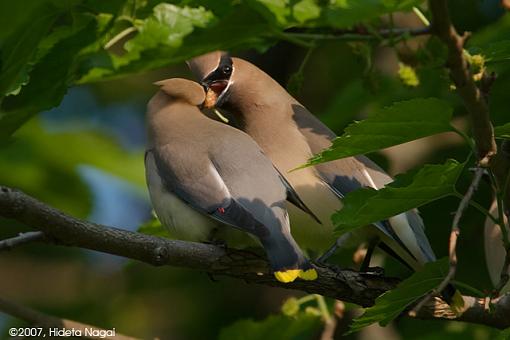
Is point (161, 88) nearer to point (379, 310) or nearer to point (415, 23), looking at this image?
point (379, 310)

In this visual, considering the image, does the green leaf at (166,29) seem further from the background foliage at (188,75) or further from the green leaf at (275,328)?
the green leaf at (275,328)

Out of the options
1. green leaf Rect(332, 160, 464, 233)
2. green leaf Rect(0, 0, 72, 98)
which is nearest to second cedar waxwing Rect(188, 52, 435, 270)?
green leaf Rect(332, 160, 464, 233)

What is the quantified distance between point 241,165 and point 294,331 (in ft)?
3.02

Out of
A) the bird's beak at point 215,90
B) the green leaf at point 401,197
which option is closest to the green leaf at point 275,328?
the bird's beak at point 215,90

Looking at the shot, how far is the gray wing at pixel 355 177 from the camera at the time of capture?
4.01 m

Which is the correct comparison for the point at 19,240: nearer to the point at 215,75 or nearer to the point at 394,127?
the point at 394,127

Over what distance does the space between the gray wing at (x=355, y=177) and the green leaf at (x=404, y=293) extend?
859mm

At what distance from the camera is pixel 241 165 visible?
3.60 meters

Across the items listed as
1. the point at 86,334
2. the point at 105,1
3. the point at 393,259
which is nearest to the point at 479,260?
the point at 393,259

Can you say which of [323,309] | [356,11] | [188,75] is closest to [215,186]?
[323,309]

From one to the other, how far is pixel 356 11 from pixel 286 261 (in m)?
1.16

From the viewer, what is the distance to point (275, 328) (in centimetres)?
425

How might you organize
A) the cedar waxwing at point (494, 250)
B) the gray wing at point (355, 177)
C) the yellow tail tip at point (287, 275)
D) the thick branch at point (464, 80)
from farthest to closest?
the cedar waxwing at point (494, 250) < the gray wing at point (355, 177) < the yellow tail tip at point (287, 275) < the thick branch at point (464, 80)

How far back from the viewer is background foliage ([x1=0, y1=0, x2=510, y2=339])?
256 cm
